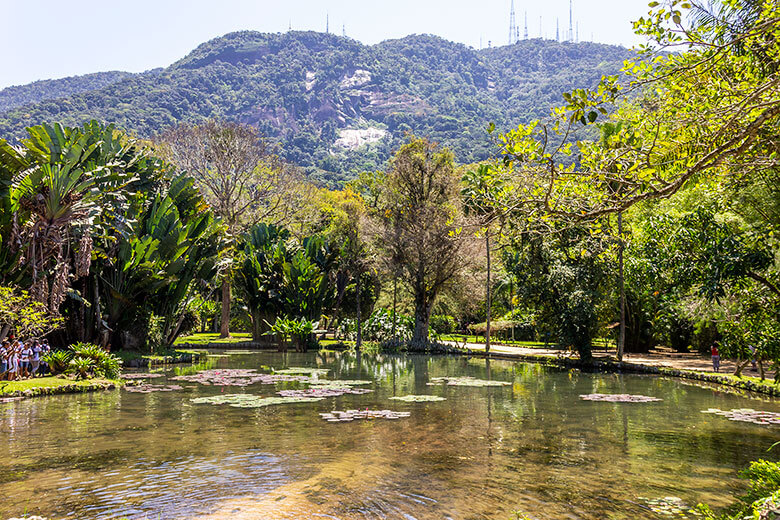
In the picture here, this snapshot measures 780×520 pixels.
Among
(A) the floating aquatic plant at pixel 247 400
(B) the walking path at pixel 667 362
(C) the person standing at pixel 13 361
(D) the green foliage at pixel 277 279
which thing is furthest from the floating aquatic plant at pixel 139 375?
(B) the walking path at pixel 667 362

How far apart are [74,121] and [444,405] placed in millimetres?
88389

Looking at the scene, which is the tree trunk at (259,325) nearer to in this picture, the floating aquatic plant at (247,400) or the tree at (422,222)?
the tree at (422,222)

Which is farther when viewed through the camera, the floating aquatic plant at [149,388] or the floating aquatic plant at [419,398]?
the floating aquatic plant at [149,388]

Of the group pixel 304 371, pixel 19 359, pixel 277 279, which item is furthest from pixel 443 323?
pixel 19 359

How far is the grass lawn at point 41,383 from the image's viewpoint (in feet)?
47.3

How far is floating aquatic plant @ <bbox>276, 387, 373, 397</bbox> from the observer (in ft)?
52.0

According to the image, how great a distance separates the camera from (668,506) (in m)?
6.81

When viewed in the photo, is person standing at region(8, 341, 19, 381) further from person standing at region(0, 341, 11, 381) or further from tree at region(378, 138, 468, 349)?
tree at region(378, 138, 468, 349)

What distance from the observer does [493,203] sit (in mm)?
7008

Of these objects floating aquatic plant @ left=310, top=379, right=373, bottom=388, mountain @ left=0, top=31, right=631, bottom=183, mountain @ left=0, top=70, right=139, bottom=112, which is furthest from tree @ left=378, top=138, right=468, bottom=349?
mountain @ left=0, top=70, right=139, bottom=112

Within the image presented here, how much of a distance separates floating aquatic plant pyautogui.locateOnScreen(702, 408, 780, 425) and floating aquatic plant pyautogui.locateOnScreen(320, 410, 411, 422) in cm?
778

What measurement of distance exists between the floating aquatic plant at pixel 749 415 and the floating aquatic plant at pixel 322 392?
9.53 m

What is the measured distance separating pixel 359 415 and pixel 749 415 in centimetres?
940

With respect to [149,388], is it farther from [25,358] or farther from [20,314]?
[20,314]
